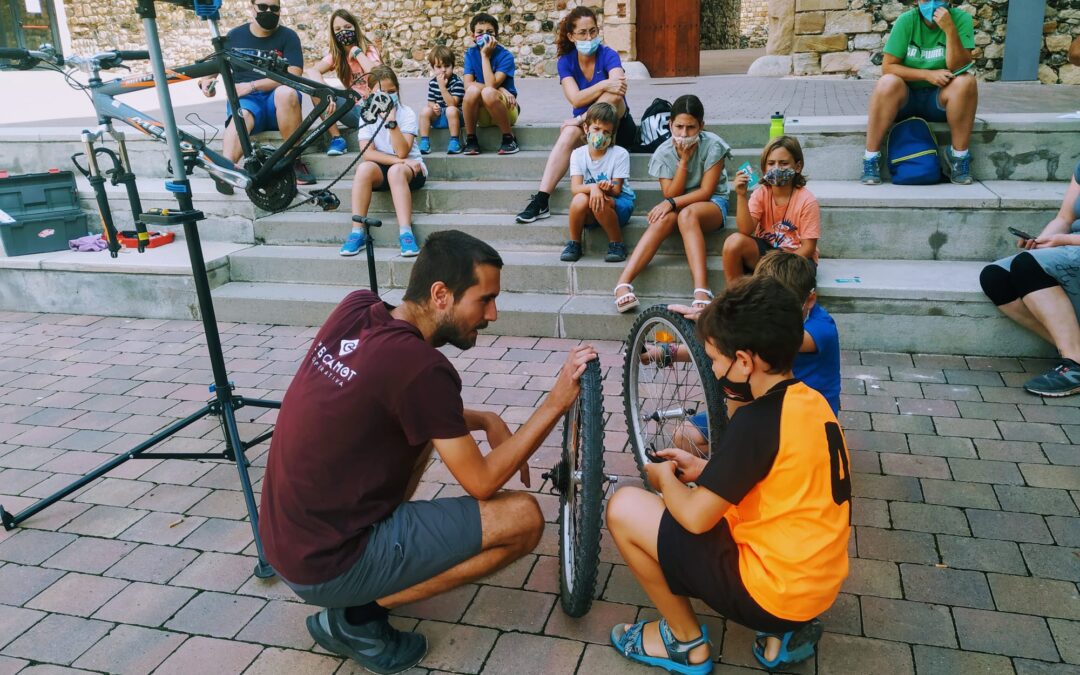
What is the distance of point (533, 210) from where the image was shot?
555 cm

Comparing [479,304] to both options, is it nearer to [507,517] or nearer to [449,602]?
[507,517]

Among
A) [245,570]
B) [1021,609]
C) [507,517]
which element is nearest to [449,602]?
[507,517]

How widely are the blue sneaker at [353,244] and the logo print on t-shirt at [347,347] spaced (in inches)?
142

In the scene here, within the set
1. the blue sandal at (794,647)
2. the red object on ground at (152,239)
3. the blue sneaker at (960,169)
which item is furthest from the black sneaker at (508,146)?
the blue sandal at (794,647)

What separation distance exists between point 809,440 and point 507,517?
880mm

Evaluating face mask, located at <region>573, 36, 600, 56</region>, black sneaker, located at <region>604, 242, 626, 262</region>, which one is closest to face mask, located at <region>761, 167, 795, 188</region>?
black sneaker, located at <region>604, 242, 626, 262</region>

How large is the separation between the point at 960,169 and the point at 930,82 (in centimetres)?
60

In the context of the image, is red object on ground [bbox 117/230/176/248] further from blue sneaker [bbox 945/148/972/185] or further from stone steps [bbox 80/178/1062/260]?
blue sneaker [bbox 945/148/972/185]

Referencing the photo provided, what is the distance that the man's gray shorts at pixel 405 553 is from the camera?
2178 mm

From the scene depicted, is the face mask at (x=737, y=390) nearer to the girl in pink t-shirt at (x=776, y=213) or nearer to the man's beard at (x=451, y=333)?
the man's beard at (x=451, y=333)

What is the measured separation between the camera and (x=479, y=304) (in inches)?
88.3

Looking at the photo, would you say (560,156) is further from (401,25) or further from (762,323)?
(401,25)

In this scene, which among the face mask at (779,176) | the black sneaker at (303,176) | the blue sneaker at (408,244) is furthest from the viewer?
the black sneaker at (303,176)

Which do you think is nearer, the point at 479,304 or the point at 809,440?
the point at 809,440
